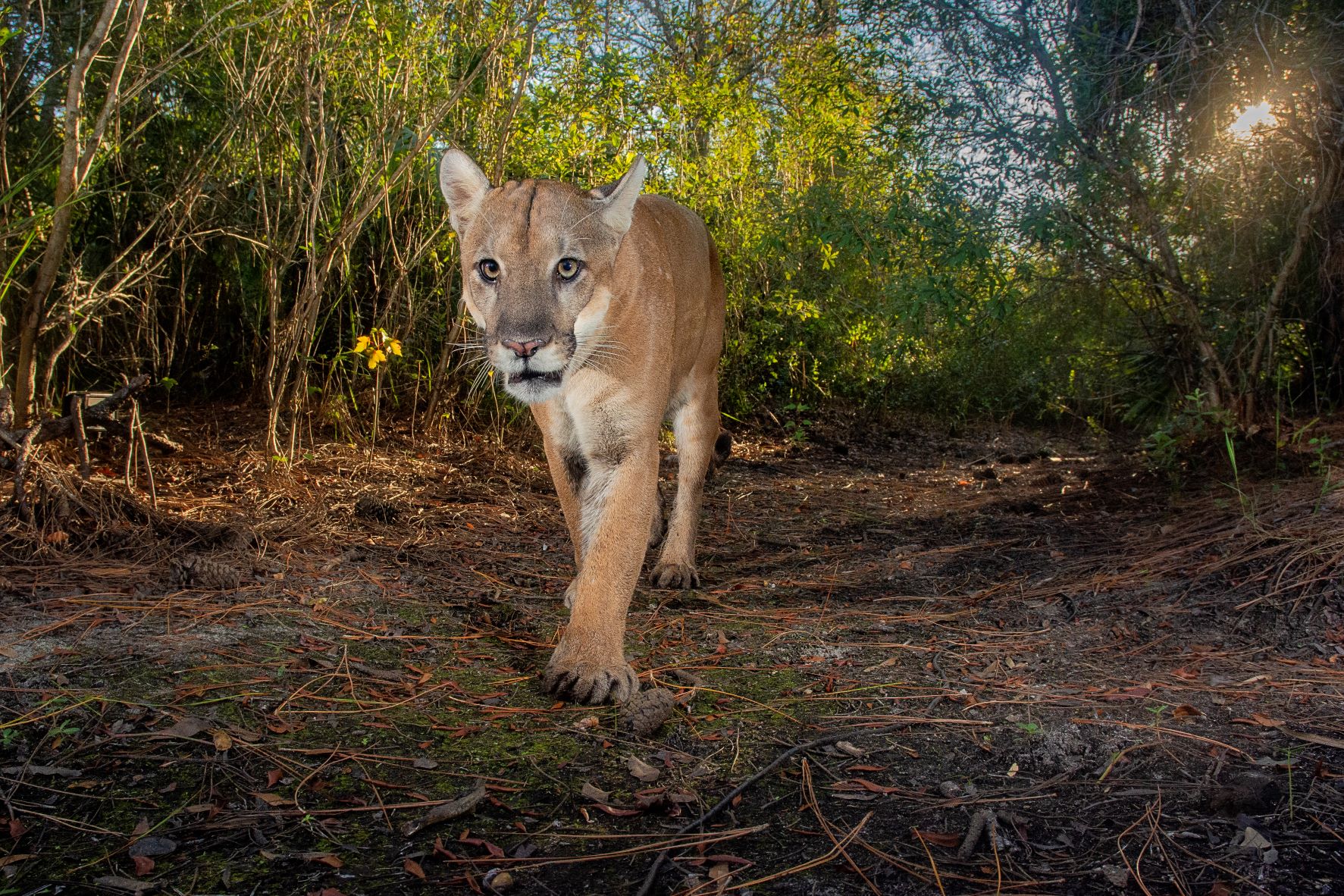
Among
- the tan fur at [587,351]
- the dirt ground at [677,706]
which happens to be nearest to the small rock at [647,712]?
the dirt ground at [677,706]

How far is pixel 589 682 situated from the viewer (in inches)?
114

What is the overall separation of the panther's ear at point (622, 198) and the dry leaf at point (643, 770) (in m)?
1.89

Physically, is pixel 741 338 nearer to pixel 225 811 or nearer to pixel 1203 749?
pixel 1203 749

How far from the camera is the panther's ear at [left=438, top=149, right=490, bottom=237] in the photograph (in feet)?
11.8

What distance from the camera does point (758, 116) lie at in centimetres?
821

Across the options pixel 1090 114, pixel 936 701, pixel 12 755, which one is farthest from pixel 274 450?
pixel 1090 114

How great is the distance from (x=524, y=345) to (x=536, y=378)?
13cm

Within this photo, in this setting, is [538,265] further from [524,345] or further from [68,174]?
[68,174]

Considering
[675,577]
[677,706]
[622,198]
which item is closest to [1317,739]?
[677,706]

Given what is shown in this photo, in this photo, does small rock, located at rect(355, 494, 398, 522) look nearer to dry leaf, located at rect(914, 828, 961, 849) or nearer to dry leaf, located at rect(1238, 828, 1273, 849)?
dry leaf, located at rect(914, 828, 961, 849)

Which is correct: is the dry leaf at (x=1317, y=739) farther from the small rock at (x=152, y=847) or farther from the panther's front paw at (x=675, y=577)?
the small rock at (x=152, y=847)

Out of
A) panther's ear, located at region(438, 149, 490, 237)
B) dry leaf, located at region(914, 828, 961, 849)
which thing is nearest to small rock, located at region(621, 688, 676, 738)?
dry leaf, located at region(914, 828, 961, 849)

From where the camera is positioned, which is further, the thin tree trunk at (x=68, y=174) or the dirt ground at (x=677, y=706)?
the thin tree trunk at (x=68, y=174)

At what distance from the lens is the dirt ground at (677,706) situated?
199 cm
